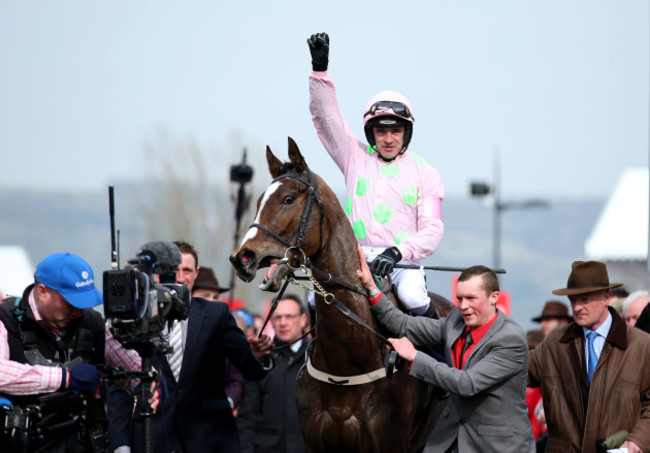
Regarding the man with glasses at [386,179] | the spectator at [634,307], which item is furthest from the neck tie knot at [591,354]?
the spectator at [634,307]

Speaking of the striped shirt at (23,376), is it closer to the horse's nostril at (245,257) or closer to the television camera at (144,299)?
the television camera at (144,299)

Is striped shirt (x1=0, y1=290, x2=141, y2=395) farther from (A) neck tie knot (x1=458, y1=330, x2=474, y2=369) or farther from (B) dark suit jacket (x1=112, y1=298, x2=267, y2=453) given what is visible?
(A) neck tie knot (x1=458, y1=330, x2=474, y2=369)

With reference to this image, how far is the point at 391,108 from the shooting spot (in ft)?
21.9

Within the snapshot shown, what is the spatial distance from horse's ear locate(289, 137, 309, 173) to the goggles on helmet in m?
0.82

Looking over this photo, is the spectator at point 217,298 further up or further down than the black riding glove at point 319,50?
further down

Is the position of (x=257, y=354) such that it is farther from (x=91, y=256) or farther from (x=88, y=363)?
(x=91, y=256)

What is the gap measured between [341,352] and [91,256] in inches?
2748

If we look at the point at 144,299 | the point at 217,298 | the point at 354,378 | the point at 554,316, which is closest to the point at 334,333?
the point at 354,378

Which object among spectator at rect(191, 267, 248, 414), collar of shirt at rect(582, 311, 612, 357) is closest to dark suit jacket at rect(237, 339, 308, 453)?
spectator at rect(191, 267, 248, 414)

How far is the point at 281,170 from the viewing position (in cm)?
611

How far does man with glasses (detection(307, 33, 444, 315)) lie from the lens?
21.2 ft

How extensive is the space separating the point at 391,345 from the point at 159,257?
5.07 feet

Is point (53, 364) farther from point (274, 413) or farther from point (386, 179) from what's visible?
point (274, 413)

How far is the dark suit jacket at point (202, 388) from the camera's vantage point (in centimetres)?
614
